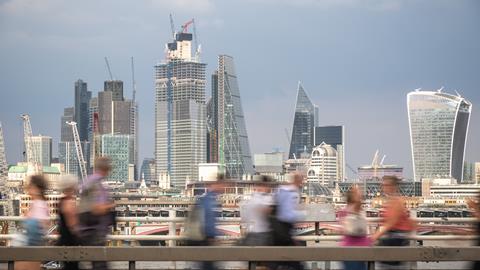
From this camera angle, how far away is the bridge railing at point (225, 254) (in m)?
8.91

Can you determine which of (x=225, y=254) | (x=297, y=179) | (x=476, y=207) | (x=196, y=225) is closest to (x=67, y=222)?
(x=196, y=225)

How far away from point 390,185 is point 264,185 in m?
1.40

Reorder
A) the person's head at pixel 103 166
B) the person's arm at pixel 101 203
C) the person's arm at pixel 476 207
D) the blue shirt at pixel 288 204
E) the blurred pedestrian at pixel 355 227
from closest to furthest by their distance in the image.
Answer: the person's arm at pixel 101 203 < the person's head at pixel 103 166 < the person's arm at pixel 476 207 < the blue shirt at pixel 288 204 < the blurred pedestrian at pixel 355 227

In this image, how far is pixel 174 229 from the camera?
1662cm

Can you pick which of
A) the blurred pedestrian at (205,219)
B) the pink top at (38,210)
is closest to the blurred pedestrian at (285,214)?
Result: the blurred pedestrian at (205,219)

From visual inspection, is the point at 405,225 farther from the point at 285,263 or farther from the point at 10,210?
the point at 10,210

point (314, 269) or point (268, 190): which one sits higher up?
point (268, 190)

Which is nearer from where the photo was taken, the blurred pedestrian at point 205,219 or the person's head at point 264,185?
the blurred pedestrian at point 205,219

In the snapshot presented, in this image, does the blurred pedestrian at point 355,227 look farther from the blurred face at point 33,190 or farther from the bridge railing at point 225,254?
the blurred face at point 33,190

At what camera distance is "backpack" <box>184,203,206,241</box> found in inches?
414

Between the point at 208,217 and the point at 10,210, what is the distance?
142484mm

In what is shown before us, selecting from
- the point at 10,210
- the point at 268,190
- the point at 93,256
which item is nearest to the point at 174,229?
the point at 268,190

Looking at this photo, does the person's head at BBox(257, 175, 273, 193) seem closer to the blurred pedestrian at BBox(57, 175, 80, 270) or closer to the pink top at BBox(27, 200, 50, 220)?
the blurred pedestrian at BBox(57, 175, 80, 270)

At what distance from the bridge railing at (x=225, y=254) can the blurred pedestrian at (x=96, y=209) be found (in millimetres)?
1005
